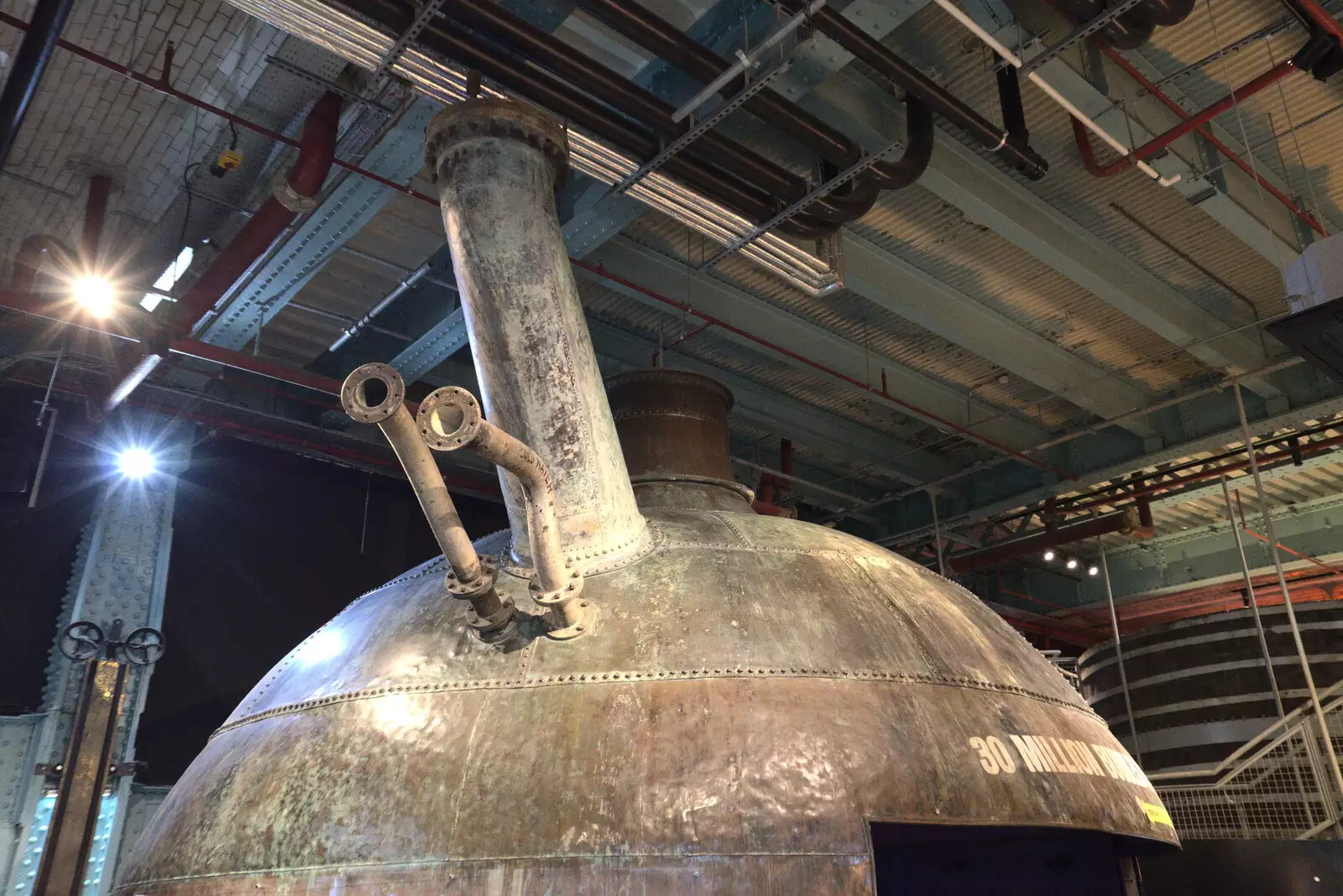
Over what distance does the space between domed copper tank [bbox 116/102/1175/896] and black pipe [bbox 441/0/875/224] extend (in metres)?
0.71

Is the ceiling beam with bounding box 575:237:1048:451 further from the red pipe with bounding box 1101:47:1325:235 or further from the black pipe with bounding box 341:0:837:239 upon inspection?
the red pipe with bounding box 1101:47:1325:235

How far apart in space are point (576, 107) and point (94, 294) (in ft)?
13.8

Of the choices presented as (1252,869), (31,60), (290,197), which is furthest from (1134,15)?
(1252,869)

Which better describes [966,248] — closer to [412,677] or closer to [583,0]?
[583,0]

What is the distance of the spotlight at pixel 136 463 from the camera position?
30.9ft

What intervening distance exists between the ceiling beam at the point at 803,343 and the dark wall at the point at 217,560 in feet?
15.3

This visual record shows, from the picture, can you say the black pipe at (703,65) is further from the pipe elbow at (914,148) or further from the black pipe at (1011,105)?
the black pipe at (1011,105)

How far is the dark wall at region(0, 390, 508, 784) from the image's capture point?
873 centimetres

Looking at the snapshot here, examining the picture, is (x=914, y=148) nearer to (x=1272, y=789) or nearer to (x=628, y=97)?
(x=628, y=97)

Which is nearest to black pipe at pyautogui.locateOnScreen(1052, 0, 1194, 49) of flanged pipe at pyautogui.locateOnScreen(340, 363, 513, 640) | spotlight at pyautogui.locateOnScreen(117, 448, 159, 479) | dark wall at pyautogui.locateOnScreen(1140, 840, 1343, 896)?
flanged pipe at pyautogui.locateOnScreen(340, 363, 513, 640)

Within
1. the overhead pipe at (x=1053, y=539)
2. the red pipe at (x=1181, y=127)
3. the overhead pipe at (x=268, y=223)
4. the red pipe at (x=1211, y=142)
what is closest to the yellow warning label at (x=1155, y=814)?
the red pipe at (x=1181, y=127)

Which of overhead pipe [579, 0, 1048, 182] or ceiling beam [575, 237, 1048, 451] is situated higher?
ceiling beam [575, 237, 1048, 451]

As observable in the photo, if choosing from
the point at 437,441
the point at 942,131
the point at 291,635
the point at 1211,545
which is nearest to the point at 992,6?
the point at 942,131

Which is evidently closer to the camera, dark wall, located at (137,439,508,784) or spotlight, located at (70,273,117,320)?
spotlight, located at (70,273,117,320)
